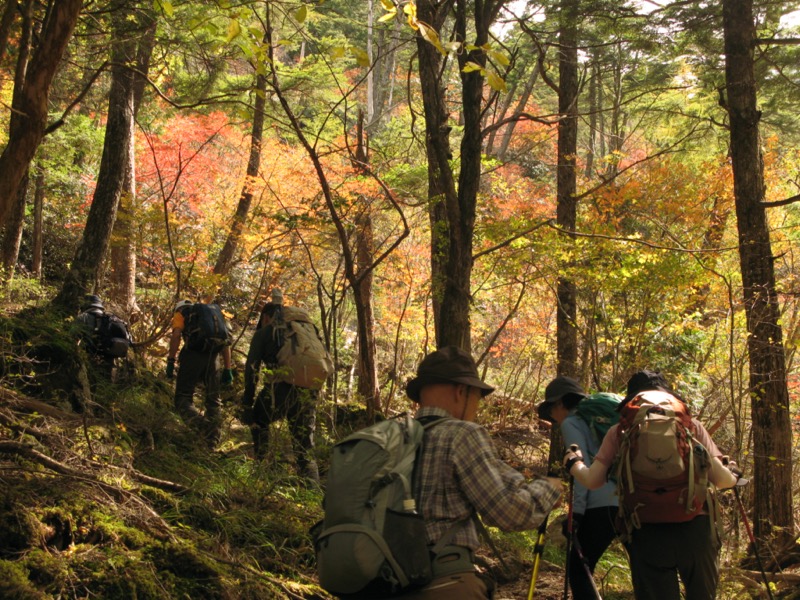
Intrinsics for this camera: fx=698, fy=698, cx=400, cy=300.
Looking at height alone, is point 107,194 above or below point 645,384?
above

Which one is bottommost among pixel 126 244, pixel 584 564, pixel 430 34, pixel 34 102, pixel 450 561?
pixel 584 564

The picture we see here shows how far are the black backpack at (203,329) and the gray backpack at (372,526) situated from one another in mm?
5590

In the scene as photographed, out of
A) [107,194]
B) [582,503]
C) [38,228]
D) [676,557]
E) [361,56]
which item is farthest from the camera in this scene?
[38,228]

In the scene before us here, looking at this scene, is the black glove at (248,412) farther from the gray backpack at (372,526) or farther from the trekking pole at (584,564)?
the gray backpack at (372,526)

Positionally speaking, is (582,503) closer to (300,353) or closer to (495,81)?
(495,81)

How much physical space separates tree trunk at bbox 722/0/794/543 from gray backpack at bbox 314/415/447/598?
23.1ft

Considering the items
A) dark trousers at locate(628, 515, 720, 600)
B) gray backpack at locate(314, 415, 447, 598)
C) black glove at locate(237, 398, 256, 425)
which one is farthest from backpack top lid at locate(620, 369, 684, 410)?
black glove at locate(237, 398, 256, 425)

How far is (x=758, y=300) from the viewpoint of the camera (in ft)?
27.6

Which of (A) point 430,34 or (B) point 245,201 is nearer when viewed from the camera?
(A) point 430,34

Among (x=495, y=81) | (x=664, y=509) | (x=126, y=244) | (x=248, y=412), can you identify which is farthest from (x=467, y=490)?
(x=126, y=244)

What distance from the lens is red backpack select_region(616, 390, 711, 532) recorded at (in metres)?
3.23

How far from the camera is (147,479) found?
4.74m

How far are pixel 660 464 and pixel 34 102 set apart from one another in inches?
145

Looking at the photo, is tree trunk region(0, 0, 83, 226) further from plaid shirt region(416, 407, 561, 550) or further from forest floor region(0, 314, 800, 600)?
plaid shirt region(416, 407, 561, 550)
